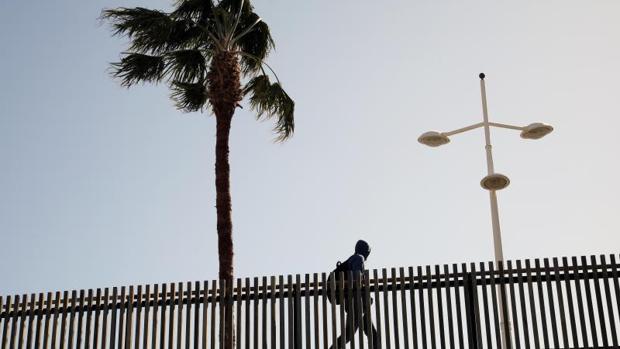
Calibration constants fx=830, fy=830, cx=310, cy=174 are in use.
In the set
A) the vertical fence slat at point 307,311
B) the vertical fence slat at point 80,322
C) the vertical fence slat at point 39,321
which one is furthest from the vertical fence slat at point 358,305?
the vertical fence slat at point 39,321

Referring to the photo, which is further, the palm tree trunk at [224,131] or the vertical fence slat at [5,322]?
the palm tree trunk at [224,131]

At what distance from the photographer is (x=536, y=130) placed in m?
15.4

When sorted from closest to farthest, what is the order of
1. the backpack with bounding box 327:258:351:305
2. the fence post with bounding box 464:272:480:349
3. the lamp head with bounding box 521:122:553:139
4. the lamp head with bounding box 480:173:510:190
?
the fence post with bounding box 464:272:480:349 → the backpack with bounding box 327:258:351:305 → the lamp head with bounding box 480:173:510:190 → the lamp head with bounding box 521:122:553:139

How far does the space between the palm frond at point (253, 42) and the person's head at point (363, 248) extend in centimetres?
694

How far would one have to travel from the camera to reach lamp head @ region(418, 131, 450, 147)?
16.0 m

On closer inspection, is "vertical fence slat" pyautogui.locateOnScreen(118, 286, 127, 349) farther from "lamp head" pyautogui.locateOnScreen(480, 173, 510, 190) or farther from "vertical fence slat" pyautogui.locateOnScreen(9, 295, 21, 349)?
"lamp head" pyautogui.locateOnScreen(480, 173, 510, 190)

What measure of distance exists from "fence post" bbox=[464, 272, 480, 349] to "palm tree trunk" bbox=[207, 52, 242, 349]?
4443mm

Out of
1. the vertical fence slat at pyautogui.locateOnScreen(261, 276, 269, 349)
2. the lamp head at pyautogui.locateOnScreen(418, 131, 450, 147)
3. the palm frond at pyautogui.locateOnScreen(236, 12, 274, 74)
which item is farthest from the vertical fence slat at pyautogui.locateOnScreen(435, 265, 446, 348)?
the palm frond at pyautogui.locateOnScreen(236, 12, 274, 74)

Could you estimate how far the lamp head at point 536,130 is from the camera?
50.3 ft

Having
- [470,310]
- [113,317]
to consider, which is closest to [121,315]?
[113,317]

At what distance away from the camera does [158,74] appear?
16.2 metres

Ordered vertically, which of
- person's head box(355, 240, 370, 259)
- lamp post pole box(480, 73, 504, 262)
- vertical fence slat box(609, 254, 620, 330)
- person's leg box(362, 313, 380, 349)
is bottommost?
person's leg box(362, 313, 380, 349)

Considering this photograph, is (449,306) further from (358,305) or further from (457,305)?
(358,305)

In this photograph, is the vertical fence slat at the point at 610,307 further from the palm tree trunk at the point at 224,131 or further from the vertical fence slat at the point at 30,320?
the vertical fence slat at the point at 30,320
